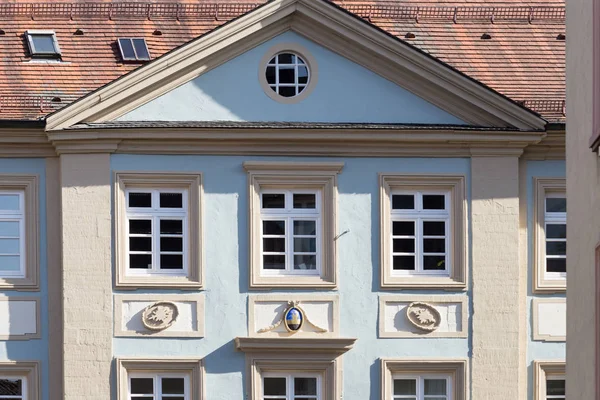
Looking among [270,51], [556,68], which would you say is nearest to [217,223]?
[270,51]

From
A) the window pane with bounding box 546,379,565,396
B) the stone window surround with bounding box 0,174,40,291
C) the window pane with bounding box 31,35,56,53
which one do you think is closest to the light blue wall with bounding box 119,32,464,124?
the stone window surround with bounding box 0,174,40,291

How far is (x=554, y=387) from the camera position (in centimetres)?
2933

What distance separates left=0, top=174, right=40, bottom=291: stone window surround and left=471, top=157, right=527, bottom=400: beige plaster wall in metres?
7.24

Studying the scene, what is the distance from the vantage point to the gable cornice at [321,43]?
2875 centimetres

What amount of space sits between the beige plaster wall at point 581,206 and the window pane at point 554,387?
22.3 feet

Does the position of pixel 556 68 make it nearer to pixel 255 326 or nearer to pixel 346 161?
pixel 346 161

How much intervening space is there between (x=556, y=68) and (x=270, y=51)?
548 cm

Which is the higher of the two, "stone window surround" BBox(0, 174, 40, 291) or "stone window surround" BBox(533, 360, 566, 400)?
"stone window surround" BBox(0, 174, 40, 291)

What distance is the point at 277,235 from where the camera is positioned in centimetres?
2914

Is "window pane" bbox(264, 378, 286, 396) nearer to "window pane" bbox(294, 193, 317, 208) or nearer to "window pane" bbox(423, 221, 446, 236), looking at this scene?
"window pane" bbox(294, 193, 317, 208)

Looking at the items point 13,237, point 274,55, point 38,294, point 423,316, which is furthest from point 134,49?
point 423,316

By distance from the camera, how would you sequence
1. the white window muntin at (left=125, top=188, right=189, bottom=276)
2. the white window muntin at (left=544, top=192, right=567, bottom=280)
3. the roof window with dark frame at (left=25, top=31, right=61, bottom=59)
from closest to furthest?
1. the white window muntin at (left=125, top=188, right=189, bottom=276)
2. the white window muntin at (left=544, top=192, right=567, bottom=280)
3. the roof window with dark frame at (left=25, top=31, right=61, bottom=59)

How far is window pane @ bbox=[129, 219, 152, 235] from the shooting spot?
29.0 metres

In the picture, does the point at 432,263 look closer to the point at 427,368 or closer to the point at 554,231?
the point at 427,368
